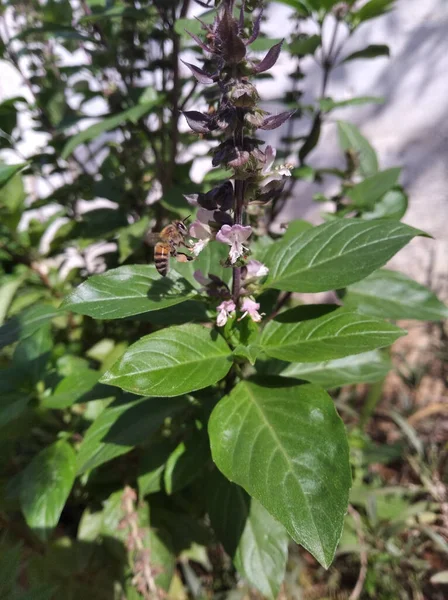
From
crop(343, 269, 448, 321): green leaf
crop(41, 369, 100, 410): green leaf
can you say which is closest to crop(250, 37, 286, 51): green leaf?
crop(343, 269, 448, 321): green leaf

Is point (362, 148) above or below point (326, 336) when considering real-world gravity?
above

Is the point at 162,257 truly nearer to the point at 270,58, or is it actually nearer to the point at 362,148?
the point at 270,58

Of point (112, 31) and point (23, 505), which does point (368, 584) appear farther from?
point (112, 31)

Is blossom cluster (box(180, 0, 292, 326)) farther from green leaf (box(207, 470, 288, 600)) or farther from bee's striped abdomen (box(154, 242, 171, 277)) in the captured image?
green leaf (box(207, 470, 288, 600))

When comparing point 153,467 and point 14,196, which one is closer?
point 153,467

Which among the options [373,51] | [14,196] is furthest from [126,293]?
[373,51]
